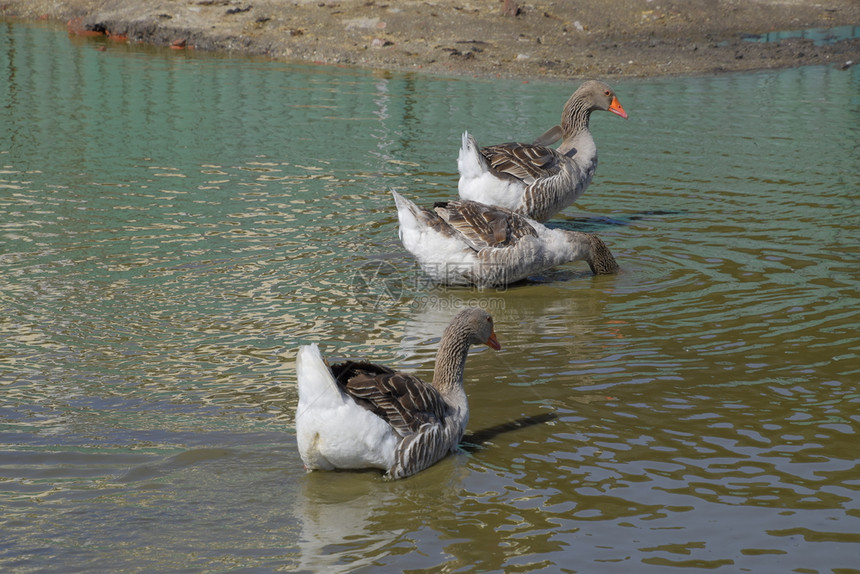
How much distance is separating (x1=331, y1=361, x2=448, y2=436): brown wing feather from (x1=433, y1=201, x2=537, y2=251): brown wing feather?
12.0ft

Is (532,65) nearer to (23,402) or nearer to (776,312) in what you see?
(776,312)

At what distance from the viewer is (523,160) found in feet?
36.6

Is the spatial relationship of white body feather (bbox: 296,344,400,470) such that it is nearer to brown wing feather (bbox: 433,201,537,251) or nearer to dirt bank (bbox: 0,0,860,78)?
brown wing feather (bbox: 433,201,537,251)

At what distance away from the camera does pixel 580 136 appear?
12234 millimetres

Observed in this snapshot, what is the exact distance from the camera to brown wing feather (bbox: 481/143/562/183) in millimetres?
11070

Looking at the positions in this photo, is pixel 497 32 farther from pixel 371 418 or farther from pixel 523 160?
pixel 371 418

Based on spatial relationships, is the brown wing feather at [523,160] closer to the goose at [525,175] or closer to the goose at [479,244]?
the goose at [525,175]

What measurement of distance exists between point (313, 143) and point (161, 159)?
8.13 feet

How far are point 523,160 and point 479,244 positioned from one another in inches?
81.8

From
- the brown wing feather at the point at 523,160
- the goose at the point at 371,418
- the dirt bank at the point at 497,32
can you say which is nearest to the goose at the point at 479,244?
the brown wing feather at the point at 523,160

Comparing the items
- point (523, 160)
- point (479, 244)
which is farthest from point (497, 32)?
point (479, 244)

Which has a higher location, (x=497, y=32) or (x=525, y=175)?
(x=497, y=32)

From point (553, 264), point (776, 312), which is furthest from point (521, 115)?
point (776, 312)

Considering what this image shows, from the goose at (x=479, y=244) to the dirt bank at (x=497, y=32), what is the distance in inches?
484
